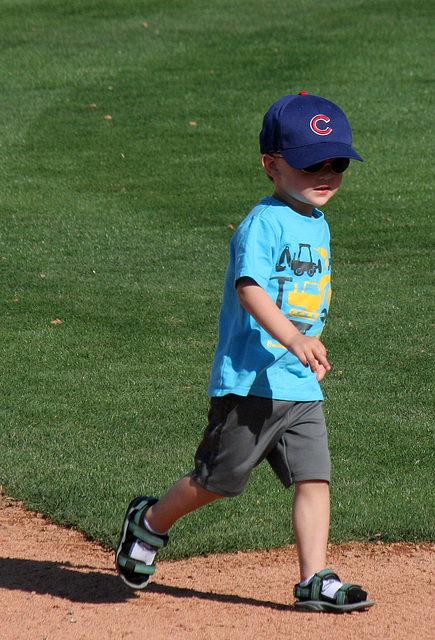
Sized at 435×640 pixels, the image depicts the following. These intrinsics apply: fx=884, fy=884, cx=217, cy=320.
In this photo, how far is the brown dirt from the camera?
10.0 feet

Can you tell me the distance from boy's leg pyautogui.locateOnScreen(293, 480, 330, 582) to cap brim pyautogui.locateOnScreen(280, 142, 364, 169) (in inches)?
44.3

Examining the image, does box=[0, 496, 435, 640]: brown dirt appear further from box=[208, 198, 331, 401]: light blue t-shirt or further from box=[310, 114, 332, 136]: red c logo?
box=[310, 114, 332, 136]: red c logo

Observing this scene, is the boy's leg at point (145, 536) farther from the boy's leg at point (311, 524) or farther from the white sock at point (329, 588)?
the white sock at point (329, 588)

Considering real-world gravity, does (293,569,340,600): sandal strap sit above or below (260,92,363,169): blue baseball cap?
below

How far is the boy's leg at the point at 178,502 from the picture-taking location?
314cm

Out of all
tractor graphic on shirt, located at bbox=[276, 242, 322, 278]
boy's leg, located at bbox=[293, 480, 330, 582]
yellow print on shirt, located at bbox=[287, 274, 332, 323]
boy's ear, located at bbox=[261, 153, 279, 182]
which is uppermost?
boy's ear, located at bbox=[261, 153, 279, 182]

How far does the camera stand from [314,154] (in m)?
3.07

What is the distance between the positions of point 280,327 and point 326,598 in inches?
39.4

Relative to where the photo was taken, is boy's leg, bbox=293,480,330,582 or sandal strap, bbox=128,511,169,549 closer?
boy's leg, bbox=293,480,330,582

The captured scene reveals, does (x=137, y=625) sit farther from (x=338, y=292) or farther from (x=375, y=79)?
(x=375, y=79)

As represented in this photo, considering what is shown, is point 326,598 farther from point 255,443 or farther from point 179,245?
point 179,245

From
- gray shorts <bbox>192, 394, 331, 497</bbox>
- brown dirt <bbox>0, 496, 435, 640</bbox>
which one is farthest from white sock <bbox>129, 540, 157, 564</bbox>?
gray shorts <bbox>192, 394, 331, 497</bbox>

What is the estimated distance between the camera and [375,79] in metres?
15.2

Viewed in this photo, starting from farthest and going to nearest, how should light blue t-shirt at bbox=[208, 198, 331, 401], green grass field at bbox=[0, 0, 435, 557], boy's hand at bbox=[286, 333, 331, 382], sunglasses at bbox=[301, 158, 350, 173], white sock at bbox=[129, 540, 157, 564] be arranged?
green grass field at bbox=[0, 0, 435, 557], white sock at bbox=[129, 540, 157, 564], sunglasses at bbox=[301, 158, 350, 173], light blue t-shirt at bbox=[208, 198, 331, 401], boy's hand at bbox=[286, 333, 331, 382]
